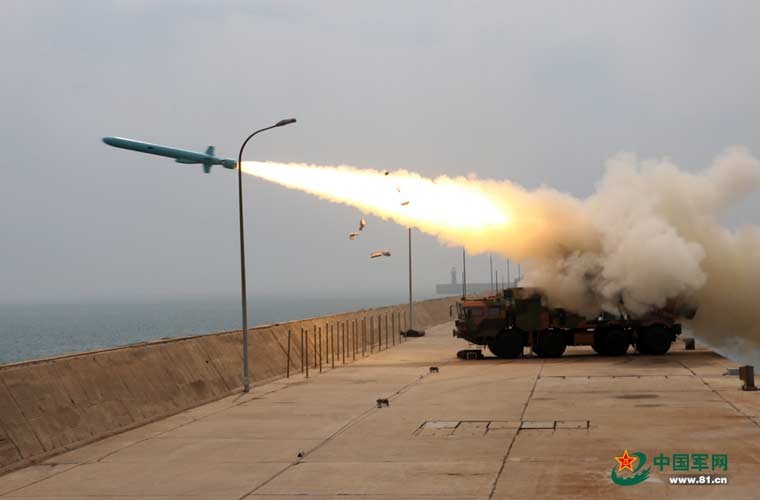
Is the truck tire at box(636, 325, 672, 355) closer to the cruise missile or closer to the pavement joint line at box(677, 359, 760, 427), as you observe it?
the pavement joint line at box(677, 359, 760, 427)

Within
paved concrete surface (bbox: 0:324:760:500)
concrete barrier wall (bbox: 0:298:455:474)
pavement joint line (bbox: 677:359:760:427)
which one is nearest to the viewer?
paved concrete surface (bbox: 0:324:760:500)

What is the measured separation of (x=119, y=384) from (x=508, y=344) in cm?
2149

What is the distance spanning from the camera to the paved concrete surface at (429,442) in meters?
18.7

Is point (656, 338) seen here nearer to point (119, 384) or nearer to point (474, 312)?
point (474, 312)

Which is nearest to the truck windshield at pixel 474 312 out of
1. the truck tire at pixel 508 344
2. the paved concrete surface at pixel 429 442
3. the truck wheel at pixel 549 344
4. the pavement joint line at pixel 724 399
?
the truck tire at pixel 508 344

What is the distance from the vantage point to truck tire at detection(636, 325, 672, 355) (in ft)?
145

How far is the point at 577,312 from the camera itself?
44250mm

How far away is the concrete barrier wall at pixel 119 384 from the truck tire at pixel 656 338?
14.5m

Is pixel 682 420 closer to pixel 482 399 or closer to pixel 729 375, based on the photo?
pixel 482 399

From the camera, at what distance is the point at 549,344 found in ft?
148

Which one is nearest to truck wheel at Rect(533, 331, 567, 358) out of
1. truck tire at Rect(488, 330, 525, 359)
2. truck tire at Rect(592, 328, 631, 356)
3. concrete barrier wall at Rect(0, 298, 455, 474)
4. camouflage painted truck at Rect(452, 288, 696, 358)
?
camouflage painted truck at Rect(452, 288, 696, 358)

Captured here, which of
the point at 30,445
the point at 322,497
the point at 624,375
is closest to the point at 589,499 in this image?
the point at 322,497

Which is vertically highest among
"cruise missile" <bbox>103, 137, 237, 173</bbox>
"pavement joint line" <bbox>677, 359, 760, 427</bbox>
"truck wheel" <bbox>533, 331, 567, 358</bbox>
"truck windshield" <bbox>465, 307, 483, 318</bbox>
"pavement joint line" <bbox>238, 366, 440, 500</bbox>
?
"cruise missile" <bbox>103, 137, 237, 173</bbox>

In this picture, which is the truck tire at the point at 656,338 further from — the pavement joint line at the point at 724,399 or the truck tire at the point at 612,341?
the pavement joint line at the point at 724,399
